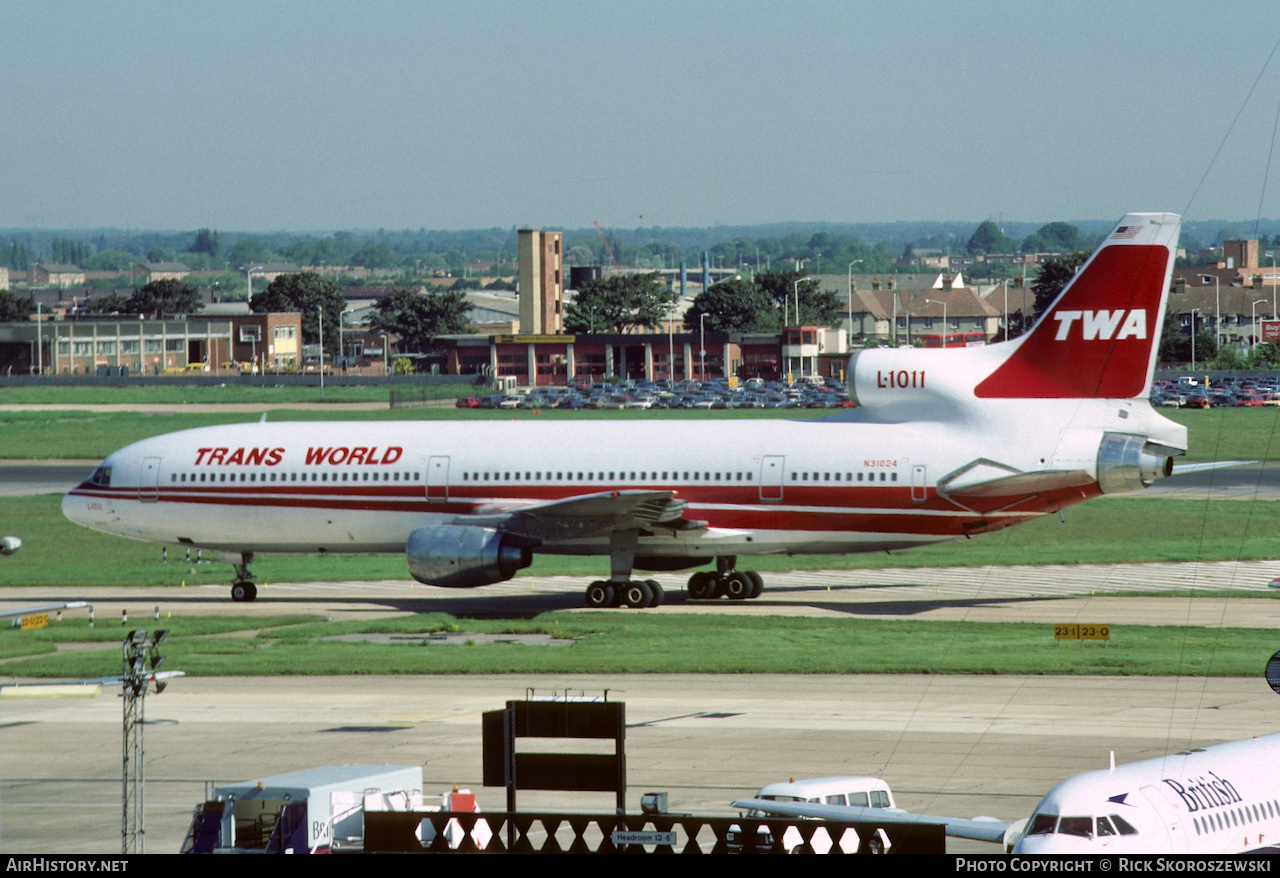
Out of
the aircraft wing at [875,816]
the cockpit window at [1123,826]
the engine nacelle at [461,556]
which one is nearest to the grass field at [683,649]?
the engine nacelle at [461,556]

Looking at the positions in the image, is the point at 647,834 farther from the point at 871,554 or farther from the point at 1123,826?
the point at 871,554

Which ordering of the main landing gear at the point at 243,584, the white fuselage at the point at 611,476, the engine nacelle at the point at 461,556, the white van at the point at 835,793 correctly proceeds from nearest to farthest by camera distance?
the white van at the point at 835,793 → the white fuselage at the point at 611,476 → the engine nacelle at the point at 461,556 → the main landing gear at the point at 243,584

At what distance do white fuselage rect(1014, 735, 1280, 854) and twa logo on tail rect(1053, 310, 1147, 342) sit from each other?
21535mm

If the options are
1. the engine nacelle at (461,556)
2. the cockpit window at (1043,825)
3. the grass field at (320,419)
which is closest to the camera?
the cockpit window at (1043,825)

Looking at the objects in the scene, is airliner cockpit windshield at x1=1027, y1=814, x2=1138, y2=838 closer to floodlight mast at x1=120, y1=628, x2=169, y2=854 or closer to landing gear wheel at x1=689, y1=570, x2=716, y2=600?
floodlight mast at x1=120, y1=628, x2=169, y2=854

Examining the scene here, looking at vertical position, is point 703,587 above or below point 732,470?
below

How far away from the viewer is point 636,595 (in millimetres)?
46719

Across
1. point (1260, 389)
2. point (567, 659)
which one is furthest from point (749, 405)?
point (567, 659)

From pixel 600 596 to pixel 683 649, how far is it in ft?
24.2

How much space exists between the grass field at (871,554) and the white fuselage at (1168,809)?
32703mm

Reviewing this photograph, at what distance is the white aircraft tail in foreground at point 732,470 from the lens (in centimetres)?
4406

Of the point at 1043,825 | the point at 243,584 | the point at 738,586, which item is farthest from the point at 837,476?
the point at 1043,825

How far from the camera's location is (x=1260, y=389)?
140875mm

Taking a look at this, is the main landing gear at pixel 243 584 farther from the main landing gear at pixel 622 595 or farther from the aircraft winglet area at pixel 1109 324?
the aircraft winglet area at pixel 1109 324
